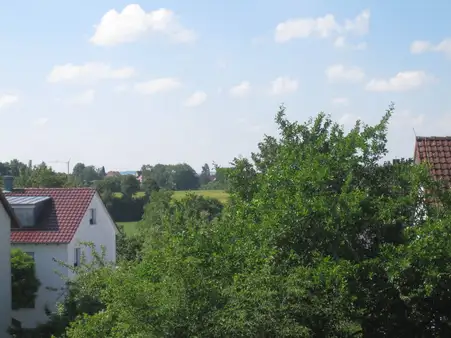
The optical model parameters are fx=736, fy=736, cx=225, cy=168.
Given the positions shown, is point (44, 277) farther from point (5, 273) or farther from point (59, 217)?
point (5, 273)

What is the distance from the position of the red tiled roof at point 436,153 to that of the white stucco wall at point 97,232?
659 inches

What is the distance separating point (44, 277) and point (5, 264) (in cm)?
433

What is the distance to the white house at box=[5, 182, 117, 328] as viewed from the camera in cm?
3031

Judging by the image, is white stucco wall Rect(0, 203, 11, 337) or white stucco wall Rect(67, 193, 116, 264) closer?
white stucco wall Rect(0, 203, 11, 337)

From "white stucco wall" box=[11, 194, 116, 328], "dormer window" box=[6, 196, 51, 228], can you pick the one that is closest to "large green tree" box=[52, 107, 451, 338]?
"white stucco wall" box=[11, 194, 116, 328]

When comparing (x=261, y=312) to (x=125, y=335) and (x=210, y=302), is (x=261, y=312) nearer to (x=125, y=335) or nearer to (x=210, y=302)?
(x=210, y=302)

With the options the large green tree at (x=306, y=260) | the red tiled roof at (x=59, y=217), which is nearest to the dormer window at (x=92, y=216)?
the red tiled roof at (x=59, y=217)

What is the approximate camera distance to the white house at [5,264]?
26.2 m

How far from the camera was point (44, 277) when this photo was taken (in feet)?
100

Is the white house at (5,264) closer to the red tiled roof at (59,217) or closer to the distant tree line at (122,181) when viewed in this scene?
the red tiled roof at (59,217)

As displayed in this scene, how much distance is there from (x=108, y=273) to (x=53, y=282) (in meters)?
17.4

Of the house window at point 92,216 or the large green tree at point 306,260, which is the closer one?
the large green tree at point 306,260

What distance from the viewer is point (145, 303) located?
1080cm

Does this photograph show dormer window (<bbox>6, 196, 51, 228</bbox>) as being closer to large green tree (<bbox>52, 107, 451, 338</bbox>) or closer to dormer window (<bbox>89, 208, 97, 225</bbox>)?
dormer window (<bbox>89, 208, 97, 225</bbox>)
